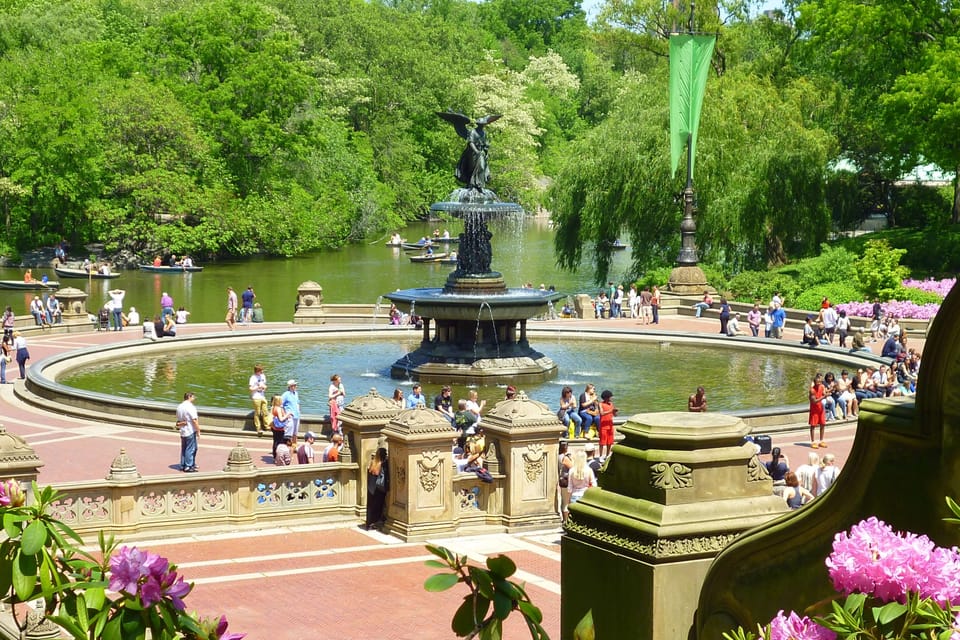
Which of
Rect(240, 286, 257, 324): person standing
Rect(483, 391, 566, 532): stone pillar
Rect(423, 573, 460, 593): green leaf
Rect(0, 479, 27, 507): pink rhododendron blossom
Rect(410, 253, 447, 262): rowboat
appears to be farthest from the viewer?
Rect(410, 253, 447, 262): rowboat

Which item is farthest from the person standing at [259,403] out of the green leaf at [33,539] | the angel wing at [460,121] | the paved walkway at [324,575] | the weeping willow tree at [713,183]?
the weeping willow tree at [713,183]

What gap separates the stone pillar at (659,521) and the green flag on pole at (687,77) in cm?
4257

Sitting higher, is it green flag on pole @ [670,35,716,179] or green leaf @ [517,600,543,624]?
green flag on pole @ [670,35,716,179]

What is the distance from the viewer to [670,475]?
16.0 ft

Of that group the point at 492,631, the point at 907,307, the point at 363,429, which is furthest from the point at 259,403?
the point at 907,307

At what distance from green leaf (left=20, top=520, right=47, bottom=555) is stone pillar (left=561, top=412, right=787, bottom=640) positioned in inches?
71.6

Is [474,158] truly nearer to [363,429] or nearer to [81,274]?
[363,429]

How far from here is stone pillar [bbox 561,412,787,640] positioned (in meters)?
4.72

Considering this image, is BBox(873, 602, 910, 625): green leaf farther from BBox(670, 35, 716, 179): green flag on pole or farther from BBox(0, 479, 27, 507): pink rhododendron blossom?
BBox(670, 35, 716, 179): green flag on pole

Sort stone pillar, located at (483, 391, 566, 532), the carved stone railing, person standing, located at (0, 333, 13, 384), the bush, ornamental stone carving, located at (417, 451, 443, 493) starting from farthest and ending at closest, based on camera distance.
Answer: the bush
person standing, located at (0, 333, 13, 384)
stone pillar, located at (483, 391, 566, 532)
ornamental stone carving, located at (417, 451, 443, 493)
the carved stone railing

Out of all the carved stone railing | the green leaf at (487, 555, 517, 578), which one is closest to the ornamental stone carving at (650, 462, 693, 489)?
the green leaf at (487, 555, 517, 578)

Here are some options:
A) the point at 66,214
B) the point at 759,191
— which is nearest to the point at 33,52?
the point at 66,214

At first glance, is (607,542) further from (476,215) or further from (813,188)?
(813,188)

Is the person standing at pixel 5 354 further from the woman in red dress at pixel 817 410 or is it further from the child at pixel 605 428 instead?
the woman in red dress at pixel 817 410
